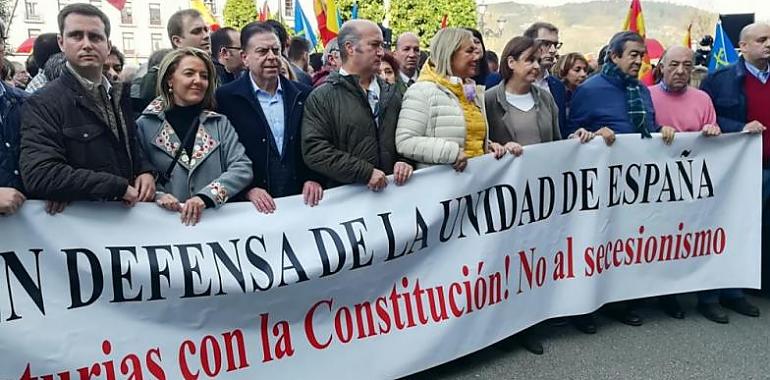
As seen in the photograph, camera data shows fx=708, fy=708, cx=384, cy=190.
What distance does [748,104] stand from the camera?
4.78m

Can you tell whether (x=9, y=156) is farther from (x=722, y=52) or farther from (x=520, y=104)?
(x=722, y=52)

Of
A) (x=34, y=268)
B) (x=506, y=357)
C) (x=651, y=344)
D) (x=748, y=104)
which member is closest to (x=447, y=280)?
(x=506, y=357)

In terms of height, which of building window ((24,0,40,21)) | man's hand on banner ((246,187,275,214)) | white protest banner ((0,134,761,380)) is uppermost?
building window ((24,0,40,21))

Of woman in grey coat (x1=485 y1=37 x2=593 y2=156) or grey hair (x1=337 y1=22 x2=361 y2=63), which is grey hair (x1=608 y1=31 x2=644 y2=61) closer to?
woman in grey coat (x1=485 y1=37 x2=593 y2=156)

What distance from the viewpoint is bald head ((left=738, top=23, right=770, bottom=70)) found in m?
4.74

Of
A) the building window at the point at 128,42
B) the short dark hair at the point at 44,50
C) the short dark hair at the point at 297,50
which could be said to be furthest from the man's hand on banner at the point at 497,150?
the building window at the point at 128,42

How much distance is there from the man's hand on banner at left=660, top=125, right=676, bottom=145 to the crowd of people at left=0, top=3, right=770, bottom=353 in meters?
0.01

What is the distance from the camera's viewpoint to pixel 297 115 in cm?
355

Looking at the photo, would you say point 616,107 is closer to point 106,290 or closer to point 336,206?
point 336,206

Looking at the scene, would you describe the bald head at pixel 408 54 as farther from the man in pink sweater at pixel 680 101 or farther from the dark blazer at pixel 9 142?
the dark blazer at pixel 9 142

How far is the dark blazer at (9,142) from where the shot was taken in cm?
273

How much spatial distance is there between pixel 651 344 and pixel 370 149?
6.69 feet

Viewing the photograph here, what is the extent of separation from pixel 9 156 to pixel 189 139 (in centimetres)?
73

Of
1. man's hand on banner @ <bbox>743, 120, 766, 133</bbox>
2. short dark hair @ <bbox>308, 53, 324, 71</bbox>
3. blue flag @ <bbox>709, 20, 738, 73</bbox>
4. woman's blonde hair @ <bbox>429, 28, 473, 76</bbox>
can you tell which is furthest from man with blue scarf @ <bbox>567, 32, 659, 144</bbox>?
blue flag @ <bbox>709, 20, 738, 73</bbox>
